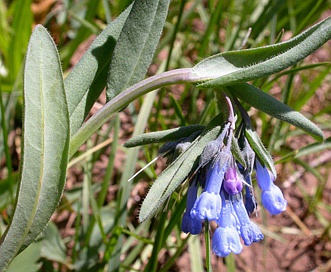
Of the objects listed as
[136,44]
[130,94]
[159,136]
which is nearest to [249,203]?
[159,136]

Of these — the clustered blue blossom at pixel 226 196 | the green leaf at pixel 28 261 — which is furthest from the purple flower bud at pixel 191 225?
the green leaf at pixel 28 261

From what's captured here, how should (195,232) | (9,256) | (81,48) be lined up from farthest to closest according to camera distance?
(81,48), (9,256), (195,232)

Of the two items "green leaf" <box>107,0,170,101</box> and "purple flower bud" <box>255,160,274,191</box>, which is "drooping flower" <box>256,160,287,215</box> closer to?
"purple flower bud" <box>255,160,274,191</box>

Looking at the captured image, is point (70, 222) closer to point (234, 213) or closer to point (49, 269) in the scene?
point (49, 269)

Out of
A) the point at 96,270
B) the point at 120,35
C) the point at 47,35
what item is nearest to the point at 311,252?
the point at 96,270

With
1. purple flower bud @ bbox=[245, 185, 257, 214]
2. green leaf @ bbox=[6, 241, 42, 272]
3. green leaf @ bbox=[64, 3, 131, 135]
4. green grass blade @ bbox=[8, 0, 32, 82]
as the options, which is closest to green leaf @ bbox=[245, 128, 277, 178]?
purple flower bud @ bbox=[245, 185, 257, 214]

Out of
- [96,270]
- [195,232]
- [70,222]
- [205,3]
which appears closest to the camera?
[195,232]

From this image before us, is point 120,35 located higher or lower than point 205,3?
higher

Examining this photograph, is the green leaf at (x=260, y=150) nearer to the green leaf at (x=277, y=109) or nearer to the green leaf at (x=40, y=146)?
the green leaf at (x=277, y=109)
